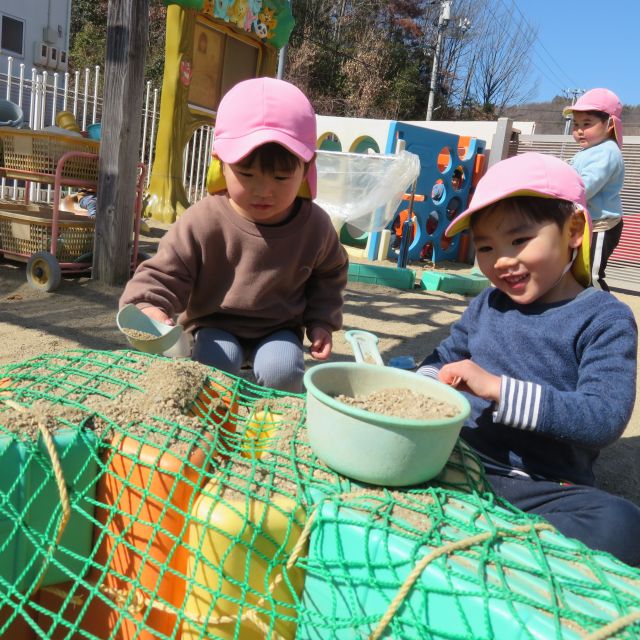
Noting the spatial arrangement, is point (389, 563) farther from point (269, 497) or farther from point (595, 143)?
point (595, 143)

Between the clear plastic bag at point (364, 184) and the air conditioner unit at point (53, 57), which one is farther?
the air conditioner unit at point (53, 57)

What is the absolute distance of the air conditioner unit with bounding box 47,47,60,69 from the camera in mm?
15062

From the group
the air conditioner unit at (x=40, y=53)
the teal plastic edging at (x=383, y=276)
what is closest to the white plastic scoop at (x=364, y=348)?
the teal plastic edging at (x=383, y=276)

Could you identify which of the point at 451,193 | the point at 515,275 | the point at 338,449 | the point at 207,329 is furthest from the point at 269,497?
the point at 451,193

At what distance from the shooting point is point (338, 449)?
0.84 m

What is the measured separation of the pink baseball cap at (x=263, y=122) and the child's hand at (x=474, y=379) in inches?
27.3

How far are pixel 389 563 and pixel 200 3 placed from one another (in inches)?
237

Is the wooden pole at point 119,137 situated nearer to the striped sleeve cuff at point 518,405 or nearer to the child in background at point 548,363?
the child in background at point 548,363

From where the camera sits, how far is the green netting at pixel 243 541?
2.24 ft

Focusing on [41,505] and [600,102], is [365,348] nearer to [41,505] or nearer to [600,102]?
[41,505]

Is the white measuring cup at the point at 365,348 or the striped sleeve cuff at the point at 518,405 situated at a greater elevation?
the striped sleeve cuff at the point at 518,405

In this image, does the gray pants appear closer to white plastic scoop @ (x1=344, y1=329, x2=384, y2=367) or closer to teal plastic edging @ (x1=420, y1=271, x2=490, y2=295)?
white plastic scoop @ (x1=344, y1=329, x2=384, y2=367)

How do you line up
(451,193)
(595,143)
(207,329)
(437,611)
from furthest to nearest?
1. (451,193)
2. (595,143)
3. (207,329)
4. (437,611)

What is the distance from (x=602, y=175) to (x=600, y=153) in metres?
0.13
